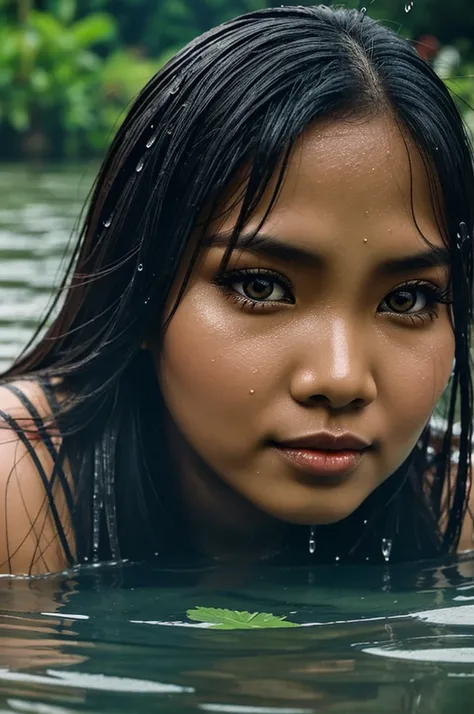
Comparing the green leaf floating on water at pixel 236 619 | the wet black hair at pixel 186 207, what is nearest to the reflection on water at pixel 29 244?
the wet black hair at pixel 186 207

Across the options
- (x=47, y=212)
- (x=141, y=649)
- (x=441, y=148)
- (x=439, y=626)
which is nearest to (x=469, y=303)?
(x=441, y=148)

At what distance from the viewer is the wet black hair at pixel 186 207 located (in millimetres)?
2732

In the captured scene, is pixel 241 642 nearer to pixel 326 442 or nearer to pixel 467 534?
pixel 326 442

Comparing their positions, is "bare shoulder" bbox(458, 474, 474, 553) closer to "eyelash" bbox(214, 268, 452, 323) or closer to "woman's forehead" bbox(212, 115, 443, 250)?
"eyelash" bbox(214, 268, 452, 323)

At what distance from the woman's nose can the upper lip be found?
0.07 m

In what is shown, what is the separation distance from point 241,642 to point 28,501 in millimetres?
781

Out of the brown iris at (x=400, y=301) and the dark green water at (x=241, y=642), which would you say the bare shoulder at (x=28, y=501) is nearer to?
the dark green water at (x=241, y=642)

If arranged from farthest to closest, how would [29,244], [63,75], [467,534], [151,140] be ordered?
[63,75]
[29,244]
[467,534]
[151,140]

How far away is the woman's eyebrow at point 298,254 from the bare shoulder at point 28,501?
0.66 m

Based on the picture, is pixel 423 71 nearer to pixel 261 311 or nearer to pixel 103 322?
pixel 261 311

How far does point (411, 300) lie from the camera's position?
2.80 m

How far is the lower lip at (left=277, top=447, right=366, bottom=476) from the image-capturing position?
2691 millimetres

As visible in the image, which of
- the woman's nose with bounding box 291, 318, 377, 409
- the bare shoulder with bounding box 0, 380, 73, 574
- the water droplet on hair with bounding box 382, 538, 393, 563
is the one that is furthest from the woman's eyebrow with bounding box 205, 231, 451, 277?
the water droplet on hair with bounding box 382, 538, 393, 563

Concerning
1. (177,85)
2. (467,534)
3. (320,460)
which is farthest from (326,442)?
(467,534)
